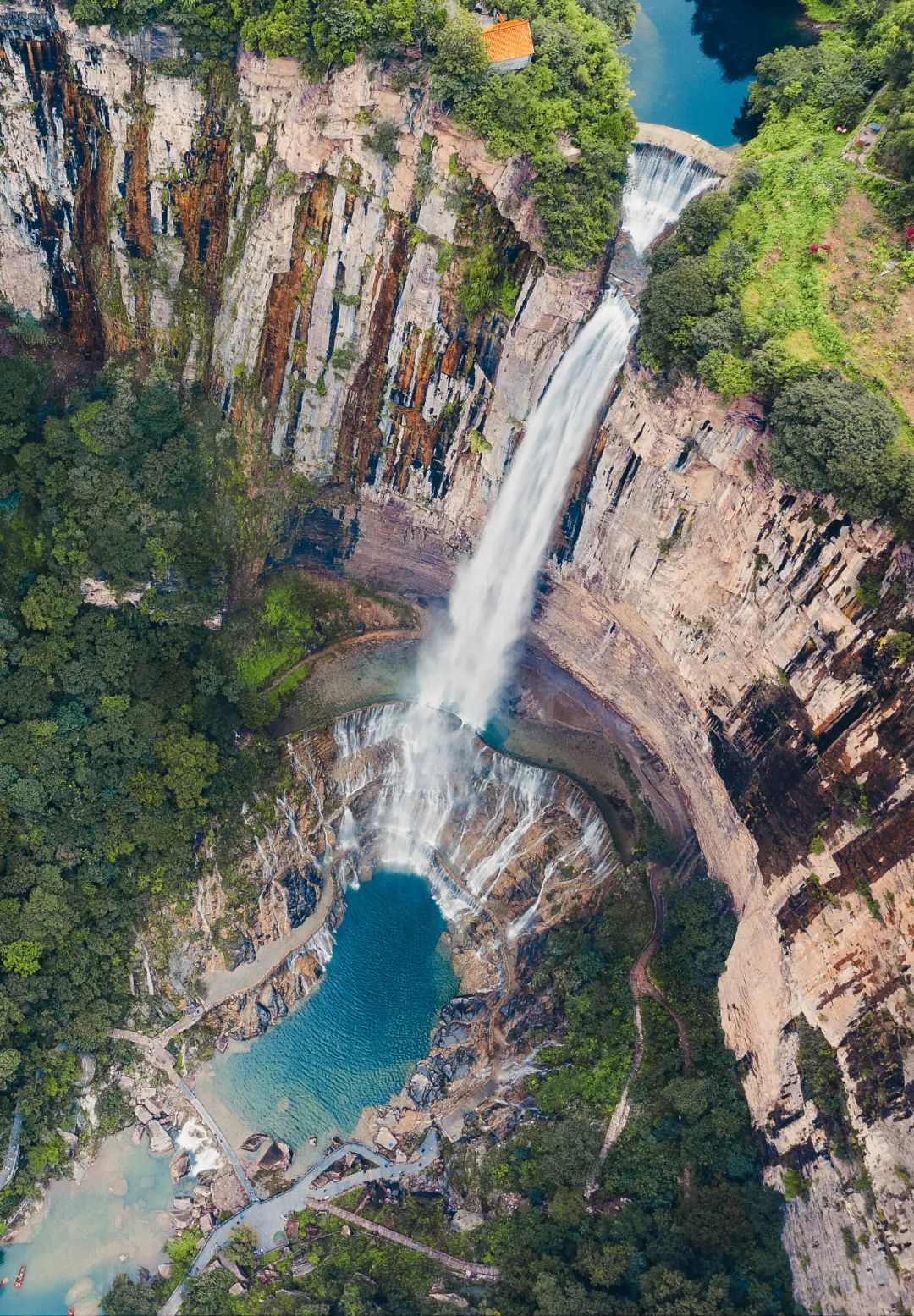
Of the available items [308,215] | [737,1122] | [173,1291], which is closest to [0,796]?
[173,1291]

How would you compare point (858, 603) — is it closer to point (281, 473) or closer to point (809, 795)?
point (809, 795)

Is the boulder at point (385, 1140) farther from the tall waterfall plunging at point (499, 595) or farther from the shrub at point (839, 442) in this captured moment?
the shrub at point (839, 442)

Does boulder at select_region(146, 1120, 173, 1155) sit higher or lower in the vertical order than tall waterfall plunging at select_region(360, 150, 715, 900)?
lower

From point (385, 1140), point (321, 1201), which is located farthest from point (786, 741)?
point (321, 1201)

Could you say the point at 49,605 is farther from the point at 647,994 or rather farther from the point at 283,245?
the point at 647,994

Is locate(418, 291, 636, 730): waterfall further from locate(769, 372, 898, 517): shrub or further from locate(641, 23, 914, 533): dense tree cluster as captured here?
locate(769, 372, 898, 517): shrub

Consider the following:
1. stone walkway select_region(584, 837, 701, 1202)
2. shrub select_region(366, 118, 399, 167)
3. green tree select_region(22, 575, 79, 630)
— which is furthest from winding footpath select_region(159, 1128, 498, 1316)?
shrub select_region(366, 118, 399, 167)
